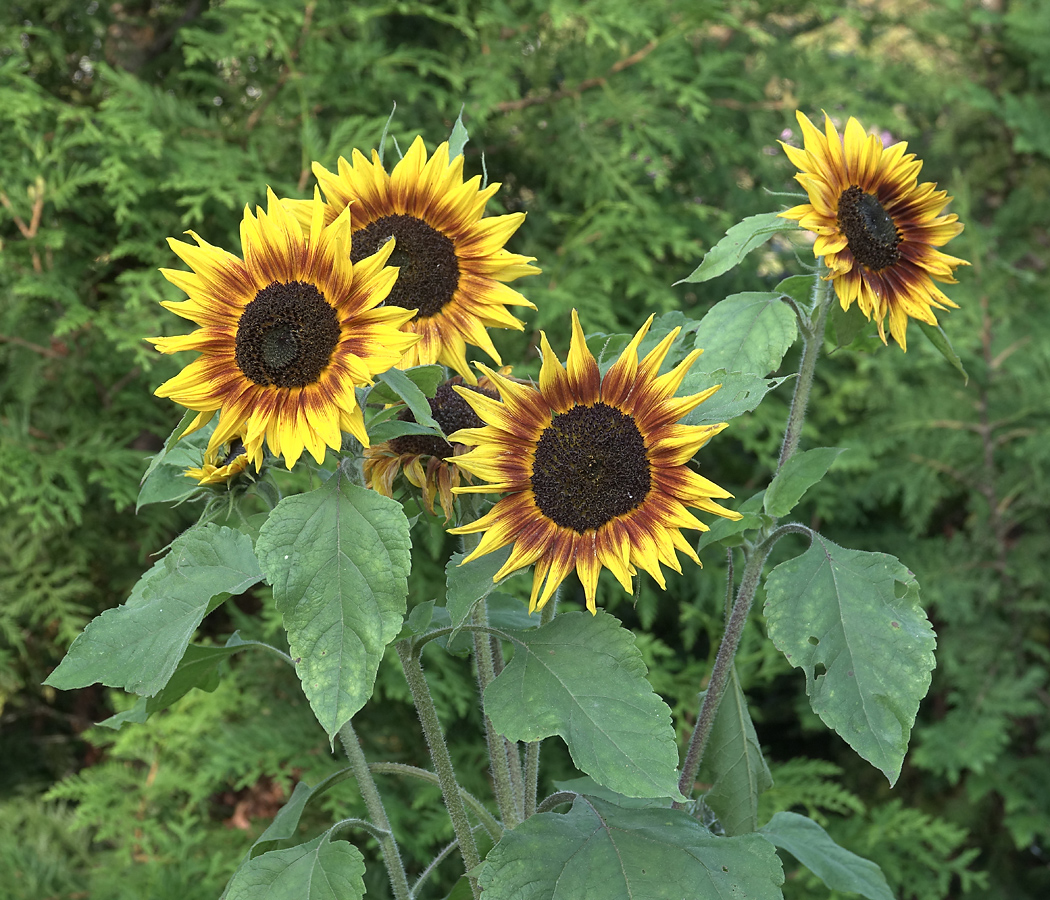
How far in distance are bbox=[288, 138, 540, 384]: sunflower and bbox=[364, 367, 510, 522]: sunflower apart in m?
0.04

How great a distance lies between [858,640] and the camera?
81cm

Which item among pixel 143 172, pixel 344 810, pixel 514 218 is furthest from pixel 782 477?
pixel 143 172

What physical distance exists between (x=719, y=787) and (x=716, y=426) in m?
0.44

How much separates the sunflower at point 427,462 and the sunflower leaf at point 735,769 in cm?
33

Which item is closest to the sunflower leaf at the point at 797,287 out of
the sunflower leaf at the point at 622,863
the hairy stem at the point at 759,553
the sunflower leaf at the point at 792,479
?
the hairy stem at the point at 759,553

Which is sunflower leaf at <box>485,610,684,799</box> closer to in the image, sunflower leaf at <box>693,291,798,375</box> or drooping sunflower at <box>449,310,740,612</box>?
drooping sunflower at <box>449,310,740,612</box>

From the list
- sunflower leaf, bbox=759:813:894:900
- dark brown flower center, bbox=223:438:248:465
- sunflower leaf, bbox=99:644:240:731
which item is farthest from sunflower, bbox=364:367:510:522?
sunflower leaf, bbox=759:813:894:900

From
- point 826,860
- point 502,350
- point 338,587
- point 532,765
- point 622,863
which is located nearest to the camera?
point 338,587

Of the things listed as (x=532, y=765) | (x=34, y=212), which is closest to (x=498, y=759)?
(x=532, y=765)

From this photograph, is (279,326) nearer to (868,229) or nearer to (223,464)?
(223,464)

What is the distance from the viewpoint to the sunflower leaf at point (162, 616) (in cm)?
76

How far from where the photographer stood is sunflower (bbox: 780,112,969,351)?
2.74 ft

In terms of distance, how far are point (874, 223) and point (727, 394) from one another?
0.24 metres

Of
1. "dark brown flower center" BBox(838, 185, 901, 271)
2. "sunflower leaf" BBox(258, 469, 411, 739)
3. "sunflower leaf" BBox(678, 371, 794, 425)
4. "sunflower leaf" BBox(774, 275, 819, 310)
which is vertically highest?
"dark brown flower center" BBox(838, 185, 901, 271)
